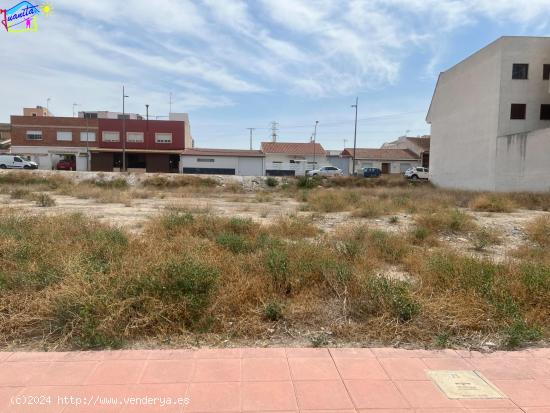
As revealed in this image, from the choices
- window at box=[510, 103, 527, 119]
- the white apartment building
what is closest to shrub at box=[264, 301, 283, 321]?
the white apartment building

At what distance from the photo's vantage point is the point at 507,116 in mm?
32188

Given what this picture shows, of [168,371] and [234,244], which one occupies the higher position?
[234,244]

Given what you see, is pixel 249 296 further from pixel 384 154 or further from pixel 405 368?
pixel 384 154

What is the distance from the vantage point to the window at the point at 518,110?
3206 cm

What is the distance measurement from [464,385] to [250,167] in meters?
53.0

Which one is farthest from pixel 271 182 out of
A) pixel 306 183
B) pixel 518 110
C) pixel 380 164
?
pixel 380 164

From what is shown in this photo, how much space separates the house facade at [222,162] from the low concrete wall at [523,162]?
3027 cm

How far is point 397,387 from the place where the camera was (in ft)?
10.3

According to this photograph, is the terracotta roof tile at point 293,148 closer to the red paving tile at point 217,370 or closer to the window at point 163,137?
the window at point 163,137

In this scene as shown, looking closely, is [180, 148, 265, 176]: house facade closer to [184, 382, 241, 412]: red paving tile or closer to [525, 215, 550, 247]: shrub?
[525, 215, 550, 247]: shrub

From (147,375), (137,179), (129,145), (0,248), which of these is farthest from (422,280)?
(129,145)

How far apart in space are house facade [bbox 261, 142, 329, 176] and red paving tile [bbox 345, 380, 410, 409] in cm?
5340

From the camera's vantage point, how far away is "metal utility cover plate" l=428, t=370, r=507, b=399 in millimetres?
3033

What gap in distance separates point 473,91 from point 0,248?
38312 millimetres
